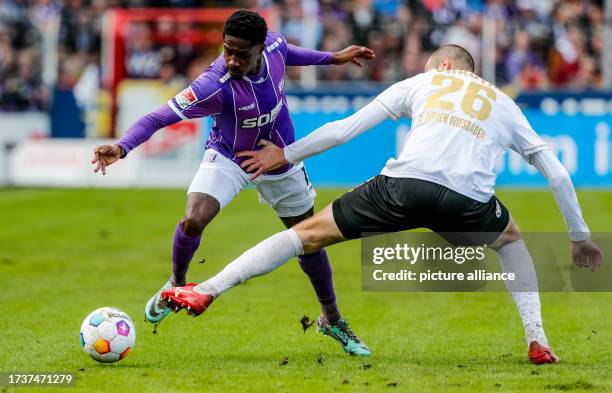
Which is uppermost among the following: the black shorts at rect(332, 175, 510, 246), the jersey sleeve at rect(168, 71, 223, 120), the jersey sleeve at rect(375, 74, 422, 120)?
the jersey sleeve at rect(375, 74, 422, 120)

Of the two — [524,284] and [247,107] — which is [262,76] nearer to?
[247,107]

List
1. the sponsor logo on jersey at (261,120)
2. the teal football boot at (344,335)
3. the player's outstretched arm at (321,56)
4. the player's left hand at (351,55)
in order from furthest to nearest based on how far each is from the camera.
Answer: the player's left hand at (351,55), the player's outstretched arm at (321,56), the sponsor logo on jersey at (261,120), the teal football boot at (344,335)

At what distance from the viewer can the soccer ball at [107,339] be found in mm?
7441

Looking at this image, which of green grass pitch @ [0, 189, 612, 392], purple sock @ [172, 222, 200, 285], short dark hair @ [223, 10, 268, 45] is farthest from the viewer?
purple sock @ [172, 222, 200, 285]

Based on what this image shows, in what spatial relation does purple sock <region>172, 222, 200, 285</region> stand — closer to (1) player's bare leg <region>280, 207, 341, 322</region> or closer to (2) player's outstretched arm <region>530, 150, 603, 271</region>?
(1) player's bare leg <region>280, 207, 341, 322</region>

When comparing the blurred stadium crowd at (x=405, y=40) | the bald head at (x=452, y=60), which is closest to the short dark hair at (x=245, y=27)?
the bald head at (x=452, y=60)

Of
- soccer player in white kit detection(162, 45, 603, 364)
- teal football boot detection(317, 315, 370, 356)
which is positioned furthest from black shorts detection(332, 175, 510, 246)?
teal football boot detection(317, 315, 370, 356)

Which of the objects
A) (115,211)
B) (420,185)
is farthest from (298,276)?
(115,211)

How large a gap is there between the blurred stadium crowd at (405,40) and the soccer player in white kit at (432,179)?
54.4 feet

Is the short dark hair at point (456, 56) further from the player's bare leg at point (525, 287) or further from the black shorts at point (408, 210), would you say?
the player's bare leg at point (525, 287)

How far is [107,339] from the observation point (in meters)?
7.44

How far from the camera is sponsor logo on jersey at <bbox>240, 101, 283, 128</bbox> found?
27.3 feet

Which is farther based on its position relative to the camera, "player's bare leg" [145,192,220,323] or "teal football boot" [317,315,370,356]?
"player's bare leg" [145,192,220,323]

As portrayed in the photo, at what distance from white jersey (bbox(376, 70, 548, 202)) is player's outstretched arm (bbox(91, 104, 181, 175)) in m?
1.50
